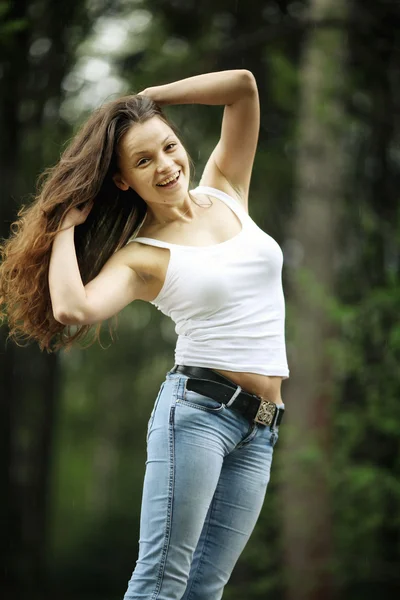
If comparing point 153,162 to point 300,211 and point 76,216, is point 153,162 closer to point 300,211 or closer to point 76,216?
point 76,216

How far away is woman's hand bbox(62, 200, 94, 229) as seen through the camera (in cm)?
240

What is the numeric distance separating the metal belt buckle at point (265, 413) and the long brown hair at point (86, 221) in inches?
24.2

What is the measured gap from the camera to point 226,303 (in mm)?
2391

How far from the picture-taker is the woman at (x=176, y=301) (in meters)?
2.31

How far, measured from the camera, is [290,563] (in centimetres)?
717

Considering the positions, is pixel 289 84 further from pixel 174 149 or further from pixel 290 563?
pixel 174 149

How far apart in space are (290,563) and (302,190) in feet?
10.7

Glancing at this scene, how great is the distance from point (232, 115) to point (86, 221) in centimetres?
62

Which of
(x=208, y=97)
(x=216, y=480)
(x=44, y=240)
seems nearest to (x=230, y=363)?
(x=216, y=480)

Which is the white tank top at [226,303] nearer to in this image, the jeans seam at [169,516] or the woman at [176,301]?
the woman at [176,301]

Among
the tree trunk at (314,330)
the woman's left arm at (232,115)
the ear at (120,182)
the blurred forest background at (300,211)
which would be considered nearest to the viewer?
the ear at (120,182)

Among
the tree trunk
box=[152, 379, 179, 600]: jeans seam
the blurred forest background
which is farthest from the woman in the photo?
the tree trunk

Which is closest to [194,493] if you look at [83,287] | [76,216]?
[83,287]

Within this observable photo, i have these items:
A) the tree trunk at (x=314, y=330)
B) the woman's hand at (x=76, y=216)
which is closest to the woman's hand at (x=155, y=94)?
the woman's hand at (x=76, y=216)
